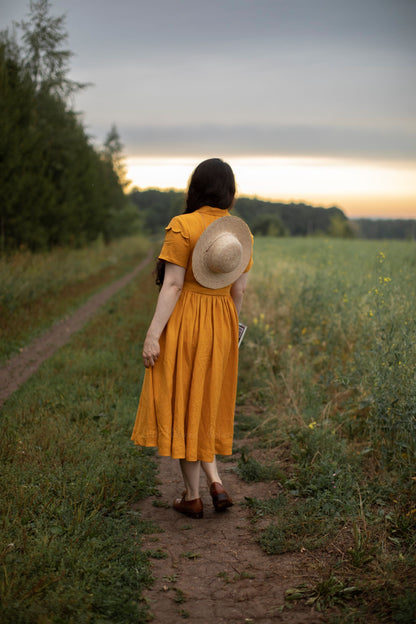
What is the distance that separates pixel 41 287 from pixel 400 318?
10.4 metres

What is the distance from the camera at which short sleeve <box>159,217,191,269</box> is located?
10.9ft

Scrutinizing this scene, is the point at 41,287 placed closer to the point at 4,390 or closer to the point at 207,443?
the point at 4,390

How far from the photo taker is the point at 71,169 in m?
20.4

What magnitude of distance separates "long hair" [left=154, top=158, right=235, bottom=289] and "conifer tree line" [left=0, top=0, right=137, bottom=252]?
10781mm

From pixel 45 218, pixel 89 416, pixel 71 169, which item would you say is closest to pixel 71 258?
pixel 45 218

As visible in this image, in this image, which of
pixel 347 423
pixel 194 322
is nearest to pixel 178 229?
pixel 194 322

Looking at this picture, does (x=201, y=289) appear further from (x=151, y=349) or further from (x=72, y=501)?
(x=72, y=501)

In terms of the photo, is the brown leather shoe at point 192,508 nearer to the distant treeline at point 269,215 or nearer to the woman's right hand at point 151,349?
the woman's right hand at point 151,349

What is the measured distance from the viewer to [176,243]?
10.9 feet

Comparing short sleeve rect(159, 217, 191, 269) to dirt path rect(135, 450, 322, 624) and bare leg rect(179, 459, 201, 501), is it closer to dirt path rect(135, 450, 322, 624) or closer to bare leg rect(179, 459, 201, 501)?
bare leg rect(179, 459, 201, 501)

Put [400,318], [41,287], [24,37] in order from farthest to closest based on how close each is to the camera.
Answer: [24,37], [41,287], [400,318]

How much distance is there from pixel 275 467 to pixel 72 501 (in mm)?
1754

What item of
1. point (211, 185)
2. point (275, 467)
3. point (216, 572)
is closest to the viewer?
point (216, 572)

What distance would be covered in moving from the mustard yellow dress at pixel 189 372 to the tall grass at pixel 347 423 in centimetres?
79
